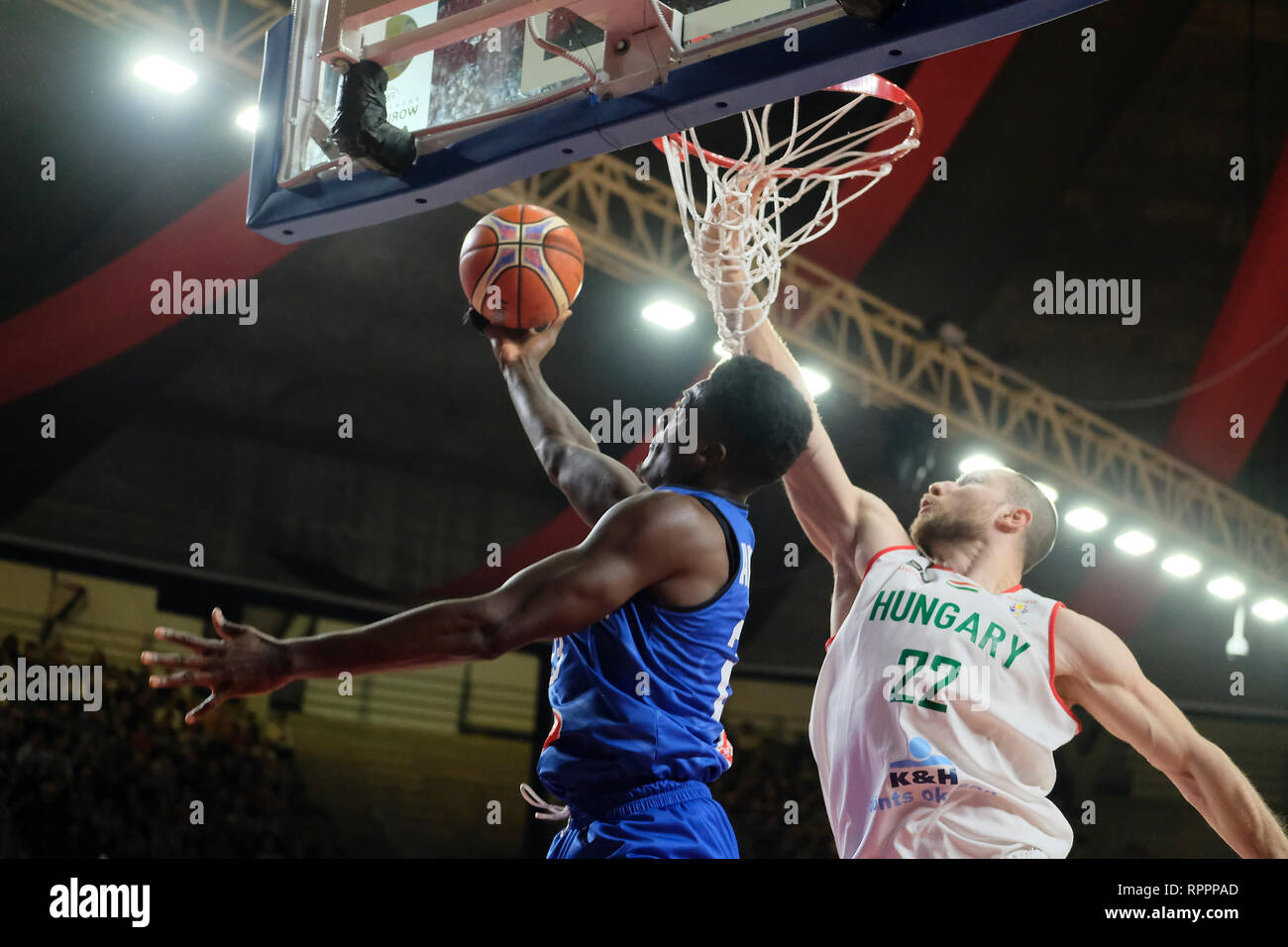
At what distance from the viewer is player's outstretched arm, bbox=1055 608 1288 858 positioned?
8.82 feet

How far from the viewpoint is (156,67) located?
5977 mm

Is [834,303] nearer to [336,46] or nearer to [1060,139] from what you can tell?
[1060,139]

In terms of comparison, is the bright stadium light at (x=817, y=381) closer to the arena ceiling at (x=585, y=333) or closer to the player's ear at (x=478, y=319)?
the arena ceiling at (x=585, y=333)

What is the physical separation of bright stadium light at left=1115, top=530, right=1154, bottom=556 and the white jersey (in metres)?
6.37

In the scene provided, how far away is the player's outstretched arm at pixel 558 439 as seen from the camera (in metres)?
2.73

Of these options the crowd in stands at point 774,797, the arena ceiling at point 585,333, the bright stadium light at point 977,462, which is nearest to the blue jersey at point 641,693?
the arena ceiling at point 585,333

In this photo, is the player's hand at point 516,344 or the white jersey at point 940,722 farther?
the player's hand at point 516,344

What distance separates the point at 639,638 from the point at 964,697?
0.95 m

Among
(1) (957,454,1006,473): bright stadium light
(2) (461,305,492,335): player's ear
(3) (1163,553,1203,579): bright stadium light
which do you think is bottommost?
(3) (1163,553,1203,579): bright stadium light

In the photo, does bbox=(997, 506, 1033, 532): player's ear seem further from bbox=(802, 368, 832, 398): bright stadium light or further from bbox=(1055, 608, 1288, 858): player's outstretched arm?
bbox=(802, 368, 832, 398): bright stadium light

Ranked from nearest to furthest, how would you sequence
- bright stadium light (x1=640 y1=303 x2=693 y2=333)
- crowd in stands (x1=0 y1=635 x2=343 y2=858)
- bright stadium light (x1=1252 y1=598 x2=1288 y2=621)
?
crowd in stands (x1=0 y1=635 x2=343 y2=858) < bright stadium light (x1=640 y1=303 x2=693 y2=333) < bright stadium light (x1=1252 y1=598 x2=1288 y2=621)

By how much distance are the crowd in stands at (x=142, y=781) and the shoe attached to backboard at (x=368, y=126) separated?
5442 mm

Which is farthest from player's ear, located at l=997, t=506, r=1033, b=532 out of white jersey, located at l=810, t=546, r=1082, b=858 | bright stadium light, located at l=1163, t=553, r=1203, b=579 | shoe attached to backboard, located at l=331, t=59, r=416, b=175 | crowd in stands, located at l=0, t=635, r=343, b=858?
bright stadium light, located at l=1163, t=553, r=1203, b=579
